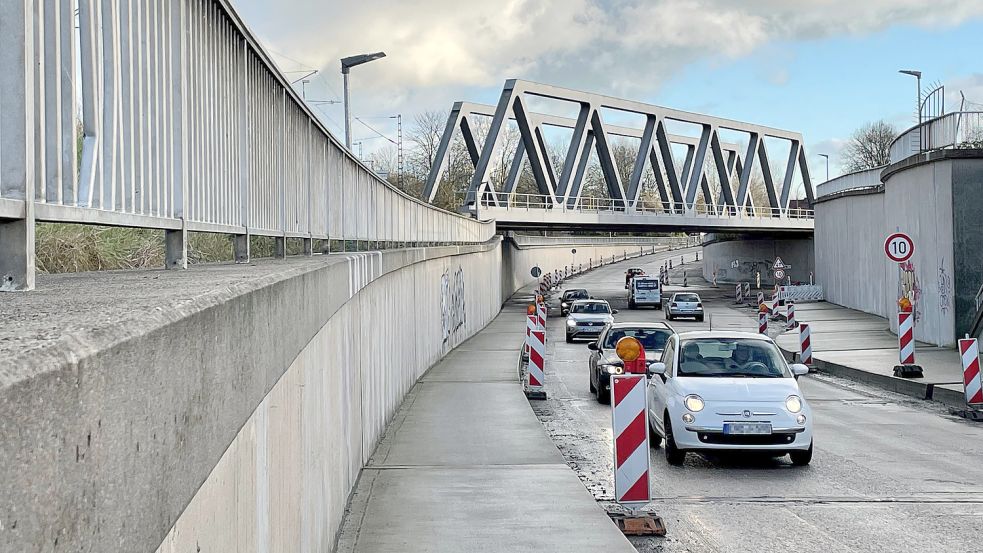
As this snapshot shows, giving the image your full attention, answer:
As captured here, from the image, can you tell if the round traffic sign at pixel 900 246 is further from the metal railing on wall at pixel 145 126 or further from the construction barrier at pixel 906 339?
the metal railing on wall at pixel 145 126

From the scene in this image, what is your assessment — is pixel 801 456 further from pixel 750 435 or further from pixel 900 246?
pixel 900 246

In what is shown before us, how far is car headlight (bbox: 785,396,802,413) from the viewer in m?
12.8

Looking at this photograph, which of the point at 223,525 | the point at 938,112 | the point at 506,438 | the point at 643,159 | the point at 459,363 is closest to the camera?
the point at 223,525

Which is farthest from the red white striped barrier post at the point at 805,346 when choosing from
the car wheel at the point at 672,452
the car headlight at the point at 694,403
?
the car headlight at the point at 694,403

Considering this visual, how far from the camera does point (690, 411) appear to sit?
1288cm

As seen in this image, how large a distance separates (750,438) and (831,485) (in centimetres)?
130

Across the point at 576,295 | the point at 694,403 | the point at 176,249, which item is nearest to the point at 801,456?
the point at 694,403

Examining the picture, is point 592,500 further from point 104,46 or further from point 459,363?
point 459,363

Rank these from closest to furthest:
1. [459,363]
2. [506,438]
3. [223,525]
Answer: [223,525] < [506,438] < [459,363]

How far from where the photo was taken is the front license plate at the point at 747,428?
12.7 metres

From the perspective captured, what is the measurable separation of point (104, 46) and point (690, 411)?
34.2 ft

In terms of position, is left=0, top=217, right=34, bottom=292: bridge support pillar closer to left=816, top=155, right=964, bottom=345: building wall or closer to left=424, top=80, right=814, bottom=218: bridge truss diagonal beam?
left=816, top=155, right=964, bottom=345: building wall

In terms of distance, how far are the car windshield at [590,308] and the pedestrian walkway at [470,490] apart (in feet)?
71.0

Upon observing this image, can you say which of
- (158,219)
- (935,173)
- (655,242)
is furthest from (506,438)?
(655,242)
